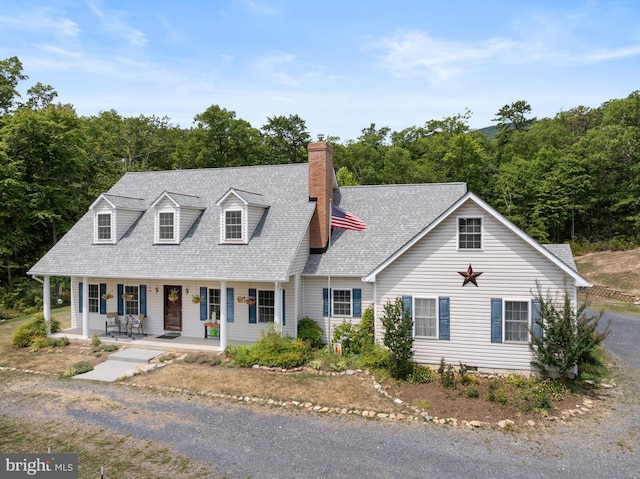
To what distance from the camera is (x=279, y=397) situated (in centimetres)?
Result: 1321

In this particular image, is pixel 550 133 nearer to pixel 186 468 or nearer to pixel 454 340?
pixel 454 340

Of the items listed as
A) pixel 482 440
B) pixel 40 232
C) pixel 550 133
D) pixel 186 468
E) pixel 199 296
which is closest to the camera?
pixel 186 468

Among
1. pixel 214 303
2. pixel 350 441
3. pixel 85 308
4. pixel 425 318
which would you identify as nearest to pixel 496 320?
pixel 425 318

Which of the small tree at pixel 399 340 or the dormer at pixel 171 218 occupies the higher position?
the dormer at pixel 171 218

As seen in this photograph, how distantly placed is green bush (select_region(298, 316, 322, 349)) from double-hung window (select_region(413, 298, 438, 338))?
Result: 168 inches

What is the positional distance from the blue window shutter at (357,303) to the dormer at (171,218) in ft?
29.1

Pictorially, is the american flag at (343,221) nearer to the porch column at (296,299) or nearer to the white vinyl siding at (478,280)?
the porch column at (296,299)

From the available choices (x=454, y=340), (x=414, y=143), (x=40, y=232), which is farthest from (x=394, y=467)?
(x=414, y=143)

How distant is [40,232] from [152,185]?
62.1ft

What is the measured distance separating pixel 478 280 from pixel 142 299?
599 inches

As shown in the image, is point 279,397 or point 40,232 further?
point 40,232

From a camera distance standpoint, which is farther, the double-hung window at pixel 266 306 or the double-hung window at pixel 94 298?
the double-hung window at pixel 94 298

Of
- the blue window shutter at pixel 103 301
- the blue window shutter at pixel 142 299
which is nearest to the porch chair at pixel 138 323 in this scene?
the blue window shutter at pixel 142 299

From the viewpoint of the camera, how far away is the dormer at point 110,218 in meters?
21.7
